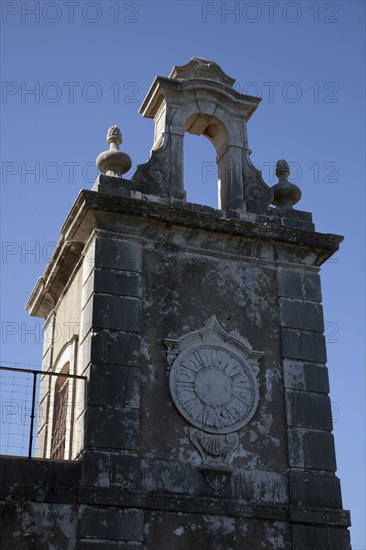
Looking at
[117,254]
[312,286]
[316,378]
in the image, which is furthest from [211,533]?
[312,286]

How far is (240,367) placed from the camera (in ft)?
38.9

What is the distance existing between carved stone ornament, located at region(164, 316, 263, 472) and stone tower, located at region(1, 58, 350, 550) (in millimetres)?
18

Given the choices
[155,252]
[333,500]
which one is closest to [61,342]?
[155,252]

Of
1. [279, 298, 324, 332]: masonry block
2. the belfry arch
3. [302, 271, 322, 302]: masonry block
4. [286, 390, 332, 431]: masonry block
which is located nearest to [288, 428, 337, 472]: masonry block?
[286, 390, 332, 431]: masonry block

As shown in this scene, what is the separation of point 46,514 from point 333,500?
356 centimetres

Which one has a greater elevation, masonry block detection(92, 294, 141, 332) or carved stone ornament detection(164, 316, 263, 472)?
masonry block detection(92, 294, 141, 332)

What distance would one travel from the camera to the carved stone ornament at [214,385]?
37.0ft

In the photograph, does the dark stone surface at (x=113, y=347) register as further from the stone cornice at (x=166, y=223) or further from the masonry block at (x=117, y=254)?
the stone cornice at (x=166, y=223)

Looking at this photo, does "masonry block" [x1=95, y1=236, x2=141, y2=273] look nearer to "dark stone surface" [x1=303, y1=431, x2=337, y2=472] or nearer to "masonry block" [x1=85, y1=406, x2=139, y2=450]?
"masonry block" [x1=85, y1=406, x2=139, y2=450]

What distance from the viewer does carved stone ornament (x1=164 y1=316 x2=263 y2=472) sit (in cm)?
1127

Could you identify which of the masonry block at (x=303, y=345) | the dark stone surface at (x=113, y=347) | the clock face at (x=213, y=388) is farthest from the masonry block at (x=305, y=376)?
the dark stone surface at (x=113, y=347)

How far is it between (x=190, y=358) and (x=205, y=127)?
3.97 meters

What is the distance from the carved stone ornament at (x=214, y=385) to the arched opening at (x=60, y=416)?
5.94ft

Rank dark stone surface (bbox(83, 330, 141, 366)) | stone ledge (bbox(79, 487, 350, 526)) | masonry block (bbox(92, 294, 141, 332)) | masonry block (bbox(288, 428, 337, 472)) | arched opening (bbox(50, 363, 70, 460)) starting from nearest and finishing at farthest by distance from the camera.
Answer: stone ledge (bbox(79, 487, 350, 526)) < dark stone surface (bbox(83, 330, 141, 366)) < masonry block (bbox(92, 294, 141, 332)) < masonry block (bbox(288, 428, 337, 472)) < arched opening (bbox(50, 363, 70, 460))
